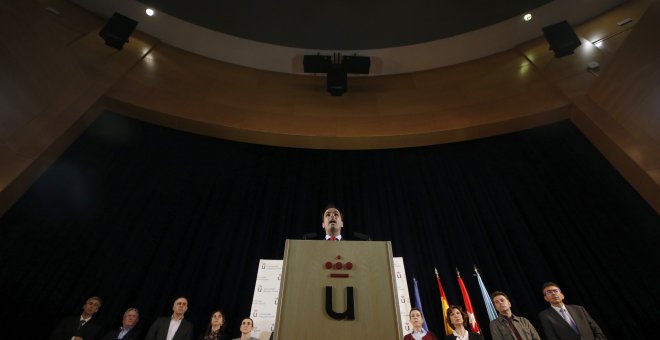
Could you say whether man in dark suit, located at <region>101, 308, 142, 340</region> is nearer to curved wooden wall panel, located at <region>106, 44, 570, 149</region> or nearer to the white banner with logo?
the white banner with logo

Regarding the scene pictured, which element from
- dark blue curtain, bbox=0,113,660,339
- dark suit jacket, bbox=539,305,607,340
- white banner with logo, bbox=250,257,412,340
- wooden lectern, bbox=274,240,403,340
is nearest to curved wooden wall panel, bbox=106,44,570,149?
dark blue curtain, bbox=0,113,660,339

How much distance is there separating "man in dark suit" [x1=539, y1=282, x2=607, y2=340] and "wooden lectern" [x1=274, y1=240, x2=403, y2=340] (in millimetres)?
2559

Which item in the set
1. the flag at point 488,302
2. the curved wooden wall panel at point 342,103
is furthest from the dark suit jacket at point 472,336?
the curved wooden wall panel at point 342,103

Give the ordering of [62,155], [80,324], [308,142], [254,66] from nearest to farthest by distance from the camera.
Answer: [80,324] → [62,155] → [308,142] → [254,66]

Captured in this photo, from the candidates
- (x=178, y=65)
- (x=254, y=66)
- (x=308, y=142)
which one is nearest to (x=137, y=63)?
(x=178, y=65)

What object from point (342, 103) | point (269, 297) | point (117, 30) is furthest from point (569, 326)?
point (117, 30)

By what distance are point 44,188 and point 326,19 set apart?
16.3ft

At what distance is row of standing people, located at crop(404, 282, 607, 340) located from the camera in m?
3.05

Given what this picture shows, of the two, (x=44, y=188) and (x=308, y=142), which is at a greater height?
(x=308, y=142)

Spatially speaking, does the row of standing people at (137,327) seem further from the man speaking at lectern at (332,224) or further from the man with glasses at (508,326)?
the man with glasses at (508,326)

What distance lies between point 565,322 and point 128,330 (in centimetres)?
433

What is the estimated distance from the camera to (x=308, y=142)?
5477 millimetres

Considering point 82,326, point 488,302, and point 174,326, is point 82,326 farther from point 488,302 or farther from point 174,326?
point 488,302

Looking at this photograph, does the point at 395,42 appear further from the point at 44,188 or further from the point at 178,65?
the point at 44,188
